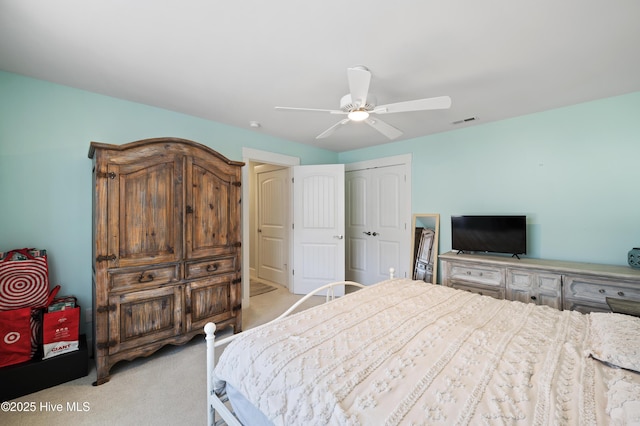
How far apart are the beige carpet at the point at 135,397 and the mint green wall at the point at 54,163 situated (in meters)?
0.79

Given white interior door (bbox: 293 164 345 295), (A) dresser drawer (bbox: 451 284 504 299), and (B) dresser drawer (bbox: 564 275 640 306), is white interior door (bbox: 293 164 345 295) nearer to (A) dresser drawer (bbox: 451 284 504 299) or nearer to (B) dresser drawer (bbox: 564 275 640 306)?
(A) dresser drawer (bbox: 451 284 504 299)

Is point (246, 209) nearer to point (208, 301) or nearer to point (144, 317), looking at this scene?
point (208, 301)

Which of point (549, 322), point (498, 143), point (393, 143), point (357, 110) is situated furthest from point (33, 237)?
point (498, 143)

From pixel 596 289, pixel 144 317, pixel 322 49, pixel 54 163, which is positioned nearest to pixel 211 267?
pixel 144 317

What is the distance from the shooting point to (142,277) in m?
2.17

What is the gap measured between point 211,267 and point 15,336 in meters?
1.36

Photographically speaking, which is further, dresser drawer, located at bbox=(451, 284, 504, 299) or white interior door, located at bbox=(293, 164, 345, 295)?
white interior door, located at bbox=(293, 164, 345, 295)

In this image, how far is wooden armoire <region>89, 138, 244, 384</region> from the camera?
6.60 ft

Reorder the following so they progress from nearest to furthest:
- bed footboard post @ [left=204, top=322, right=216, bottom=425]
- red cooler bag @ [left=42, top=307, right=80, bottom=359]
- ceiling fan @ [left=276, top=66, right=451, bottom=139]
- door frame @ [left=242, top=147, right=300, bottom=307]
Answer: bed footboard post @ [left=204, top=322, right=216, bottom=425]
ceiling fan @ [left=276, top=66, right=451, bottom=139]
red cooler bag @ [left=42, top=307, right=80, bottom=359]
door frame @ [left=242, top=147, right=300, bottom=307]

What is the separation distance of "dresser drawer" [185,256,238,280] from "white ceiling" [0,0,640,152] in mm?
1632

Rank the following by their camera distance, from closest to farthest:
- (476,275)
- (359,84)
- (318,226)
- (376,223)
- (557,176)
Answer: (359,84) → (557,176) → (476,275) → (318,226) → (376,223)

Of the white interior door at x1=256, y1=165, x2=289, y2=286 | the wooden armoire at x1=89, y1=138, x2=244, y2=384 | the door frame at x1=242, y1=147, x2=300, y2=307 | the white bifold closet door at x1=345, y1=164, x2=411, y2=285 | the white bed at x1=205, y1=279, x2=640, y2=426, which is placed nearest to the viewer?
the white bed at x1=205, y1=279, x2=640, y2=426

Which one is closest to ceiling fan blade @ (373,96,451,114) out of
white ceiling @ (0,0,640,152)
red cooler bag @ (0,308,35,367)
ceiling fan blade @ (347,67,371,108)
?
ceiling fan blade @ (347,67,371,108)

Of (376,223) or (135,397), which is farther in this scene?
(376,223)
